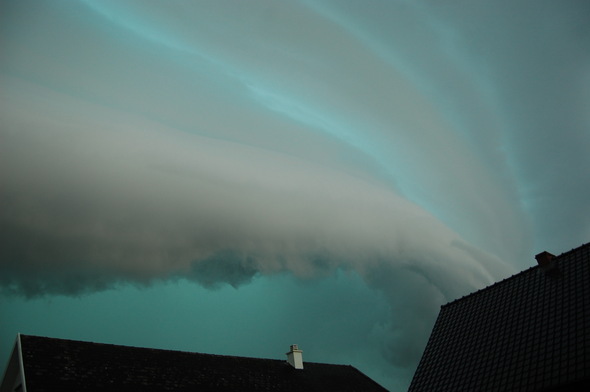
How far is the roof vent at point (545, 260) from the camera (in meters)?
31.1

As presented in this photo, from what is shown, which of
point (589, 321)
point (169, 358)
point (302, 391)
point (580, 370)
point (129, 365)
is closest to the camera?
point (580, 370)

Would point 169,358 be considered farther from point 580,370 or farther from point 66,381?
point 580,370

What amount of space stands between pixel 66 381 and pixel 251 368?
12096 mm

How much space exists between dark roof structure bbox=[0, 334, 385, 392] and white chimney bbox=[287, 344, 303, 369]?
310 mm

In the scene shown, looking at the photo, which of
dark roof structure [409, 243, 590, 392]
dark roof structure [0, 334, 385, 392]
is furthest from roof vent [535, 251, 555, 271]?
dark roof structure [0, 334, 385, 392]

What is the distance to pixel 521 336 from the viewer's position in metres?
28.4

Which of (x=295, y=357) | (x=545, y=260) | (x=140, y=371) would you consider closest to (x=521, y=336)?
(x=545, y=260)

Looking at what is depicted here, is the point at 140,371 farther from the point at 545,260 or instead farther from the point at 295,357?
the point at 545,260

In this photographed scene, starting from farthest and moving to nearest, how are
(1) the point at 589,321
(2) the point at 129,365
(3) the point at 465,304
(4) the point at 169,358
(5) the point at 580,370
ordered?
1. (3) the point at 465,304
2. (4) the point at 169,358
3. (2) the point at 129,365
4. (1) the point at 589,321
5. (5) the point at 580,370

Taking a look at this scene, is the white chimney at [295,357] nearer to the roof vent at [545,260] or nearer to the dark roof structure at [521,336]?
the dark roof structure at [521,336]

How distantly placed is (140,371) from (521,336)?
21.4 m

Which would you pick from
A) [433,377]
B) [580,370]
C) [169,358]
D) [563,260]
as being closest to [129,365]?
[169,358]

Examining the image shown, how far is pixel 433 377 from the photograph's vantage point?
104 ft

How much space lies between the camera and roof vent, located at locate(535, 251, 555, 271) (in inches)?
1223
